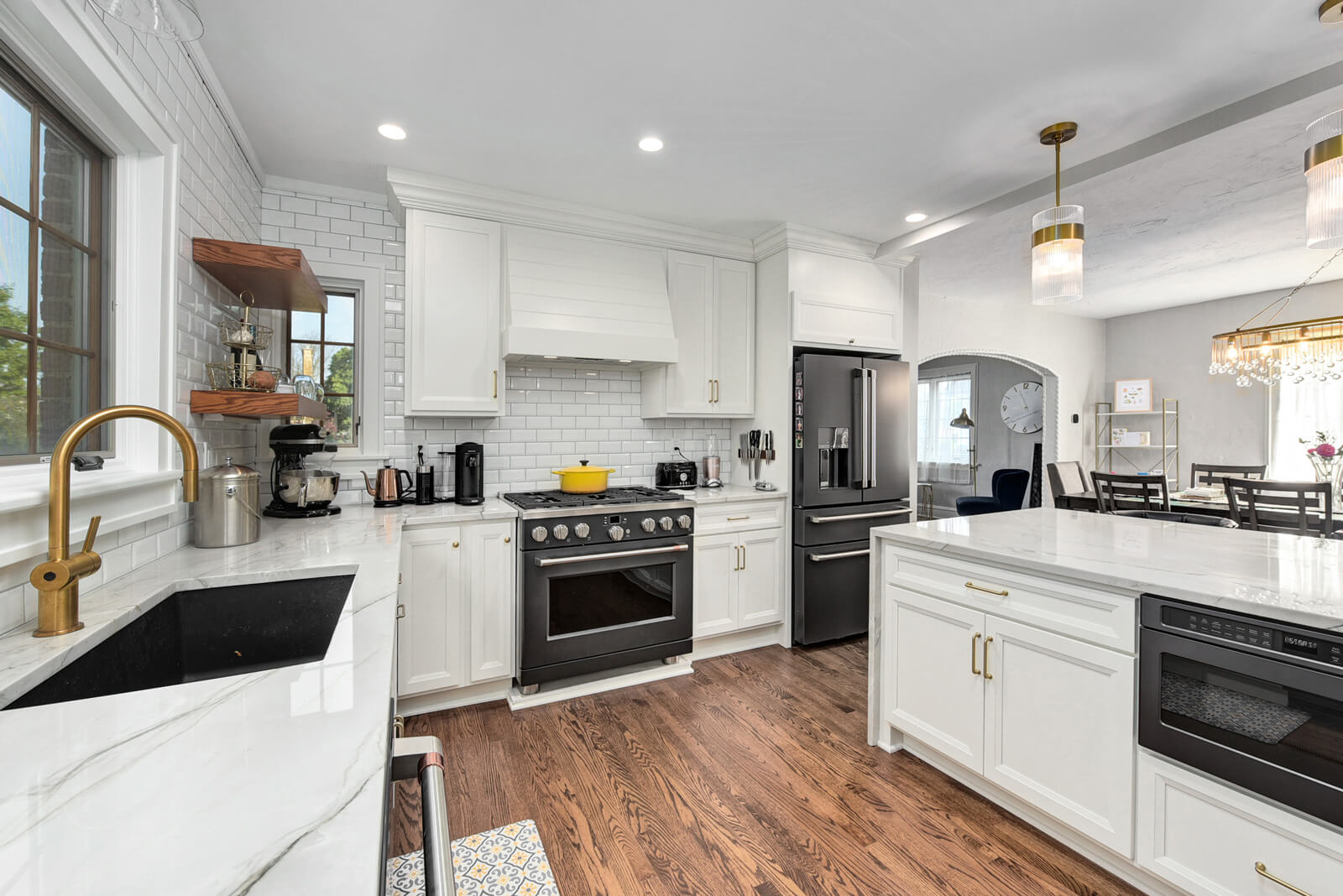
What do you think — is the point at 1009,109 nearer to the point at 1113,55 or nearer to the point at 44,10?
the point at 1113,55

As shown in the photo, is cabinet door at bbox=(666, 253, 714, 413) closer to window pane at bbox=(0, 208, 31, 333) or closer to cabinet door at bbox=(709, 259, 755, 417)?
cabinet door at bbox=(709, 259, 755, 417)

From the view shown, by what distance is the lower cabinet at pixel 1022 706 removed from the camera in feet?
5.58

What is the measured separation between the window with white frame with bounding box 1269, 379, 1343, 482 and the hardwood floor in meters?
5.37

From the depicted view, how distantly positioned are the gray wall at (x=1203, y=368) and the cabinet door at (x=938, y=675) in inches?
224

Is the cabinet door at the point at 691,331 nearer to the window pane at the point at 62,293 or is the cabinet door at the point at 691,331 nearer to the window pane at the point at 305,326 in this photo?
the window pane at the point at 305,326

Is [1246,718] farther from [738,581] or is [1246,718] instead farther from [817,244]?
[817,244]

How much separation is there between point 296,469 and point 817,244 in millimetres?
3131

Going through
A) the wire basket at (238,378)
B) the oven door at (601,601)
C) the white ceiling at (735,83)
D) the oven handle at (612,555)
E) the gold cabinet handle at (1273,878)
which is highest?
the white ceiling at (735,83)

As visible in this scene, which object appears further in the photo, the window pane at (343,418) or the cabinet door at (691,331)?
the cabinet door at (691,331)

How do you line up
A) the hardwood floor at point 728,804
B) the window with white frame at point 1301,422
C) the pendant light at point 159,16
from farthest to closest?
1. the window with white frame at point 1301,422
2. the hardwood floor at point 728,804
3. the pendant light at point 159,16

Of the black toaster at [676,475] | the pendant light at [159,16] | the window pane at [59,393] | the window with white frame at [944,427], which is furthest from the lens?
the window with white frame at [944,427]

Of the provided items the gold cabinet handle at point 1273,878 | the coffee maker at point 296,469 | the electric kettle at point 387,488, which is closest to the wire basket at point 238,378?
the coffee maker at point 296,469

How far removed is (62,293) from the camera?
4.95 ft

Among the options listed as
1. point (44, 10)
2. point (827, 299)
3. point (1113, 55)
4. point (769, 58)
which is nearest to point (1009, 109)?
point (1113, 55)
